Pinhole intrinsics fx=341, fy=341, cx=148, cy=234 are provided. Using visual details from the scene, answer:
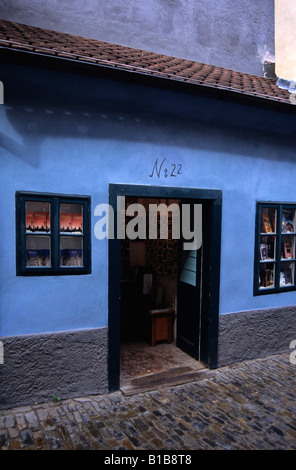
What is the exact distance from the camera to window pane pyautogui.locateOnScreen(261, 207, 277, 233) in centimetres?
640

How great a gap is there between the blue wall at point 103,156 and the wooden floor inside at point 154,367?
113 centimetres

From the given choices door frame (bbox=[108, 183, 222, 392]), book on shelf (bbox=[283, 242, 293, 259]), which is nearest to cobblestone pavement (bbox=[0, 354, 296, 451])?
door frame (bbox=[108, 183, 222, 392])

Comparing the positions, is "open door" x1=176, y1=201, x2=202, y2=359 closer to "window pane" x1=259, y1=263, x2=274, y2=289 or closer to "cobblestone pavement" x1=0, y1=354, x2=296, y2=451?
"cobblestone pavement" x1=0, y1=354, x2=296, y2=451

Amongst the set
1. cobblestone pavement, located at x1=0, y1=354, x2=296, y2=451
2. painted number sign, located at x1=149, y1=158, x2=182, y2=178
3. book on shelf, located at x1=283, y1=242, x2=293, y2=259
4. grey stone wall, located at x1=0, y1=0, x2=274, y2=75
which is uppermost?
grey stone wall, located at x1=0, y1=0, x2=274, y2=75

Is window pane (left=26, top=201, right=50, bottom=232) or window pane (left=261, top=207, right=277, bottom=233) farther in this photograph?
window pane (left=261, top=207, right=277, bottom=233)

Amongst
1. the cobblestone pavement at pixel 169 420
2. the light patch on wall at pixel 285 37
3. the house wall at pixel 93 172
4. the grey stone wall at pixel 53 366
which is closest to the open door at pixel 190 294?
the house wall at pixel 93 172

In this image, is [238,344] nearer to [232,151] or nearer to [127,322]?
[127,322]

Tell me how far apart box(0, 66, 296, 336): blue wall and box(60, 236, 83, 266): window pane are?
0.68 ft

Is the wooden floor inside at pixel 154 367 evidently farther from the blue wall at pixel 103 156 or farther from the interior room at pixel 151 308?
the blue wall at pixel 103 156

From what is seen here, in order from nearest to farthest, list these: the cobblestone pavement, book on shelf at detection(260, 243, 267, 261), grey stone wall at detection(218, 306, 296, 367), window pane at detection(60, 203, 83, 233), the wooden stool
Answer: the cobblestone pavement → window pane at detection(60, 203, 83, 233) → grey stone wall at detection(218, 306, 296, 367) → book on shelf at detection(260, 243, 267, 261) → the wooden stool

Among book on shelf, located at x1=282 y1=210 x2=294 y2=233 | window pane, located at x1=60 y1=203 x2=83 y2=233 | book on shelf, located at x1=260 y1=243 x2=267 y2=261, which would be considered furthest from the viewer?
book on shelf, located at x1=282 y1=210 x2=294 y2=233

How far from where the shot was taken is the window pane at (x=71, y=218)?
15.6 ft

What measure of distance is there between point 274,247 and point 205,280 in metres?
1.59
